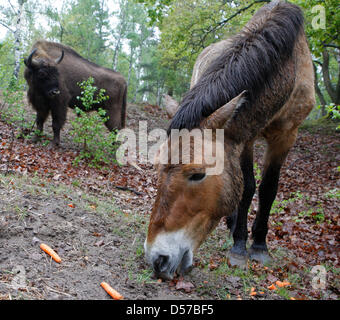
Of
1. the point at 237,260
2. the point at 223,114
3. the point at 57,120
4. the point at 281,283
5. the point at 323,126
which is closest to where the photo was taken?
the point at 223,114

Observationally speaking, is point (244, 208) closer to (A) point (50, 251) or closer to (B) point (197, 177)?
(B) point (197, 177)

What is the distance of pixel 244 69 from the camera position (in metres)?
2.76

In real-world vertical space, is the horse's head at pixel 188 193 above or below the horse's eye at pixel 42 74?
below

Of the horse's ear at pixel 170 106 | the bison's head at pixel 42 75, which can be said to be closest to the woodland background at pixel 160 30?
the bison's head at pixel 42 75

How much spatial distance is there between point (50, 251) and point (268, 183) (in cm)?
296

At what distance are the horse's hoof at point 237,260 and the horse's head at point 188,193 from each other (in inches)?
50.7

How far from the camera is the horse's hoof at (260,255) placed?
3998 mm

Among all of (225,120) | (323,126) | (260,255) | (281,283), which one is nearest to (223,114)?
(225,120)

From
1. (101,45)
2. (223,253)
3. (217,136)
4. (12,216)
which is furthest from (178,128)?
(101,45)

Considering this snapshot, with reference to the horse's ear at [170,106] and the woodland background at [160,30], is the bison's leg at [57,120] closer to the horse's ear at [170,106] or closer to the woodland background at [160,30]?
the woodland background at [160,30]

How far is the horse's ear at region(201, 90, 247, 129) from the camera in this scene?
2.48 m

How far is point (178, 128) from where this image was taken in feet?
8.33
